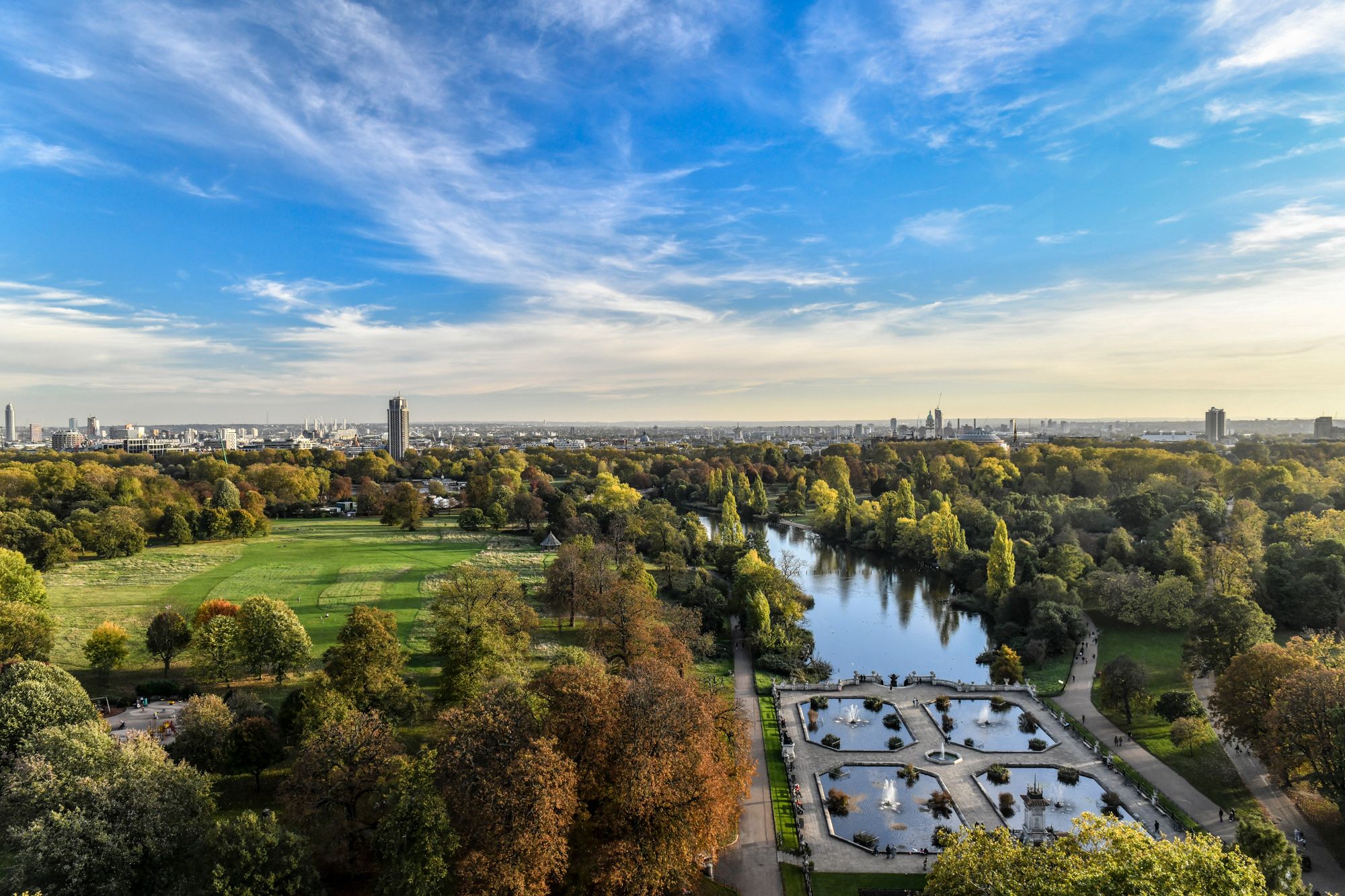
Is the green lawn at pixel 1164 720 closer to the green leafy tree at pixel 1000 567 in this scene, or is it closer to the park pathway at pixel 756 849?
the green leafy tree at pixel 1000 567

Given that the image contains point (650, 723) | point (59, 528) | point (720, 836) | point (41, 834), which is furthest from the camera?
point (59, 528)

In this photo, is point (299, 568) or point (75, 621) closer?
point (75, 621)

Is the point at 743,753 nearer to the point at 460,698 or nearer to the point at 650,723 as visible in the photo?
the point at 650,723

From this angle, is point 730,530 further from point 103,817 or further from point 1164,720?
point 103,817

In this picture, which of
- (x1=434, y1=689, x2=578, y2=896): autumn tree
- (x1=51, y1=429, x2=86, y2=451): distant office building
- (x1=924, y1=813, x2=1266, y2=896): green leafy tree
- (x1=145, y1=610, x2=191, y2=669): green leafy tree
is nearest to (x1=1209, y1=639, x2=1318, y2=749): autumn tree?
(x1=924, y1=813, x2=1266, y2=896): green leafy tree

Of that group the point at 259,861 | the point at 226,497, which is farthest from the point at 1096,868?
the point at 226,497

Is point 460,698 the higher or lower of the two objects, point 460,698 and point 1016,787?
the higher

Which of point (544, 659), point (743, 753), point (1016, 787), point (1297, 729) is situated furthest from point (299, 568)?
point (1297, 729)
